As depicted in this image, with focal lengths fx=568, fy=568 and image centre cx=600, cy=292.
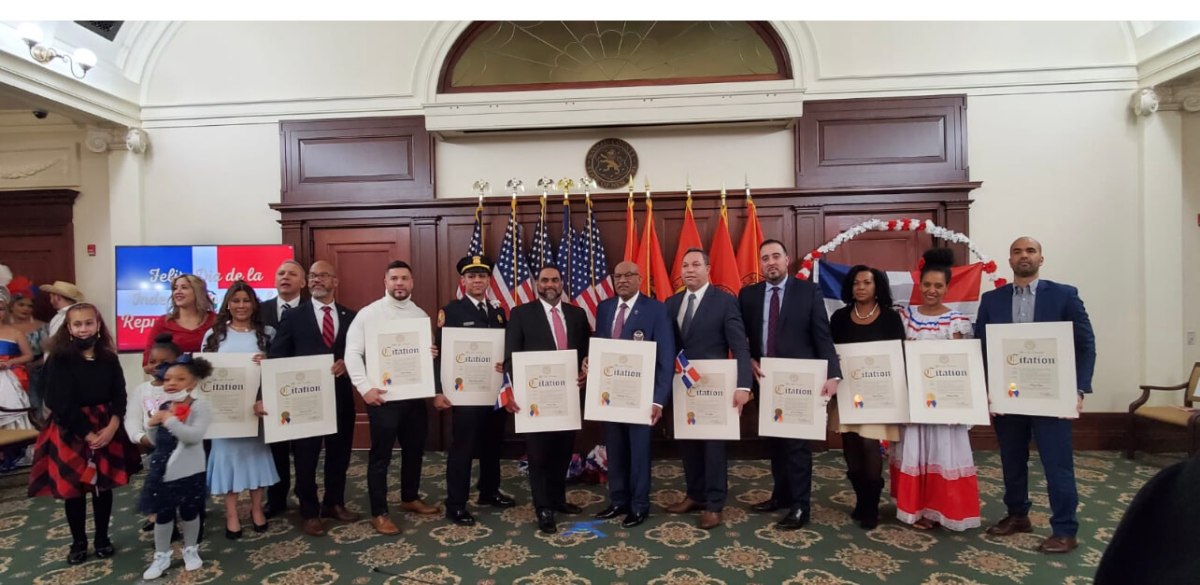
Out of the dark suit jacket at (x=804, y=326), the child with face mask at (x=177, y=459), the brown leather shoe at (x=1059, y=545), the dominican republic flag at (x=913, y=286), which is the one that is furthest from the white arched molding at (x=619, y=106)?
the brown leather shoe at (x=1059, y=545)

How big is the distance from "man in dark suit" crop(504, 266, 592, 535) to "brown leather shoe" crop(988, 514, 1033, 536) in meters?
2.61

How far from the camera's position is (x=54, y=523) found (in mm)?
3855

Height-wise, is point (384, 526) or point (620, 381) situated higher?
point (620, 381)

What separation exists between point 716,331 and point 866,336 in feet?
2.88

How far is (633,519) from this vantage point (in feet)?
11.6

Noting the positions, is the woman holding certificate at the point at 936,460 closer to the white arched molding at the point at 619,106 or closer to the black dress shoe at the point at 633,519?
the black dress shoe at the point at 633,519

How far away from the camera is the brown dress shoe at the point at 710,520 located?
3496 millimetres

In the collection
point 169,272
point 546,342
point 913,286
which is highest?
point 169,272

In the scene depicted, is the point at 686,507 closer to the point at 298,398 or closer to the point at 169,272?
the point at 298,398

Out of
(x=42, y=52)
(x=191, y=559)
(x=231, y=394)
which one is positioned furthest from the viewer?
(x=42, y=52)

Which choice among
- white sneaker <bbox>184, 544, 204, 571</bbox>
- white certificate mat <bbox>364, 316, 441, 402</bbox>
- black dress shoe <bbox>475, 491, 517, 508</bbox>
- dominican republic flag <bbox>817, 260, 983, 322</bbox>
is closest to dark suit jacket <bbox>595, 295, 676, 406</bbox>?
white certificate mat <bbox>364, 316, 441, 402</bbox>

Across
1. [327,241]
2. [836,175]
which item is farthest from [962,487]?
[327,241]

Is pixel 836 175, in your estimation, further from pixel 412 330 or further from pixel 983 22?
pixel 412 330

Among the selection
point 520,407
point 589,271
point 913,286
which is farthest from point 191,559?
point 913,286
